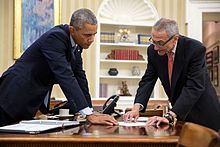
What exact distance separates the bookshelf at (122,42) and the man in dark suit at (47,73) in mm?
3800

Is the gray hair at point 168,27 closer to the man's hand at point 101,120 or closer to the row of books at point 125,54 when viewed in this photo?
the man's hand at point 101,120

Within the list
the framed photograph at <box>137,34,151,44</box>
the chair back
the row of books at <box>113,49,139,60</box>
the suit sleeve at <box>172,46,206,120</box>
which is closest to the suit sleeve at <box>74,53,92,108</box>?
the suit sleeve at <box>172,46,206,120</box>

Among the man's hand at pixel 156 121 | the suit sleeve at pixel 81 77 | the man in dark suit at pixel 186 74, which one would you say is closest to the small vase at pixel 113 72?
the suit sleeve at pixel 81 77

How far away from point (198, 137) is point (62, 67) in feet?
3.32

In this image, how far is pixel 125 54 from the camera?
6.07 m

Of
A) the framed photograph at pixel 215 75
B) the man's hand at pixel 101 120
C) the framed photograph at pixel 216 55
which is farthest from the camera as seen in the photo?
the framed photograph at pixel 215 75

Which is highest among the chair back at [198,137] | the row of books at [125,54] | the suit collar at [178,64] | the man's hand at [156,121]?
the row of books at [125,54]

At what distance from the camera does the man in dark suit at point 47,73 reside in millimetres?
1946

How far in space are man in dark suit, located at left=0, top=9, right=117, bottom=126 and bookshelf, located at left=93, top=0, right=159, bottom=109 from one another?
3800 millimetres

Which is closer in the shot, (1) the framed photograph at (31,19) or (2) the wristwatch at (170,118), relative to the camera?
(2) the wristwatch at (170,118)

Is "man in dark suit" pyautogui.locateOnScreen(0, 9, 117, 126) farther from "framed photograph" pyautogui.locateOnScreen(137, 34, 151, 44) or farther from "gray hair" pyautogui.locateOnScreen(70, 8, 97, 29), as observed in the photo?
"framed photograph" pyautogui.locateOnScreen(137, 34, 151, 44)

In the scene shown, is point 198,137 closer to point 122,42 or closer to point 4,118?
point 4,118

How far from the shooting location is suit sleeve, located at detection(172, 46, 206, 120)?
2100 mm

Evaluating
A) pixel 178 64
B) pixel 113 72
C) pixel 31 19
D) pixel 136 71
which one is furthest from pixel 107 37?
pixel 178 64
